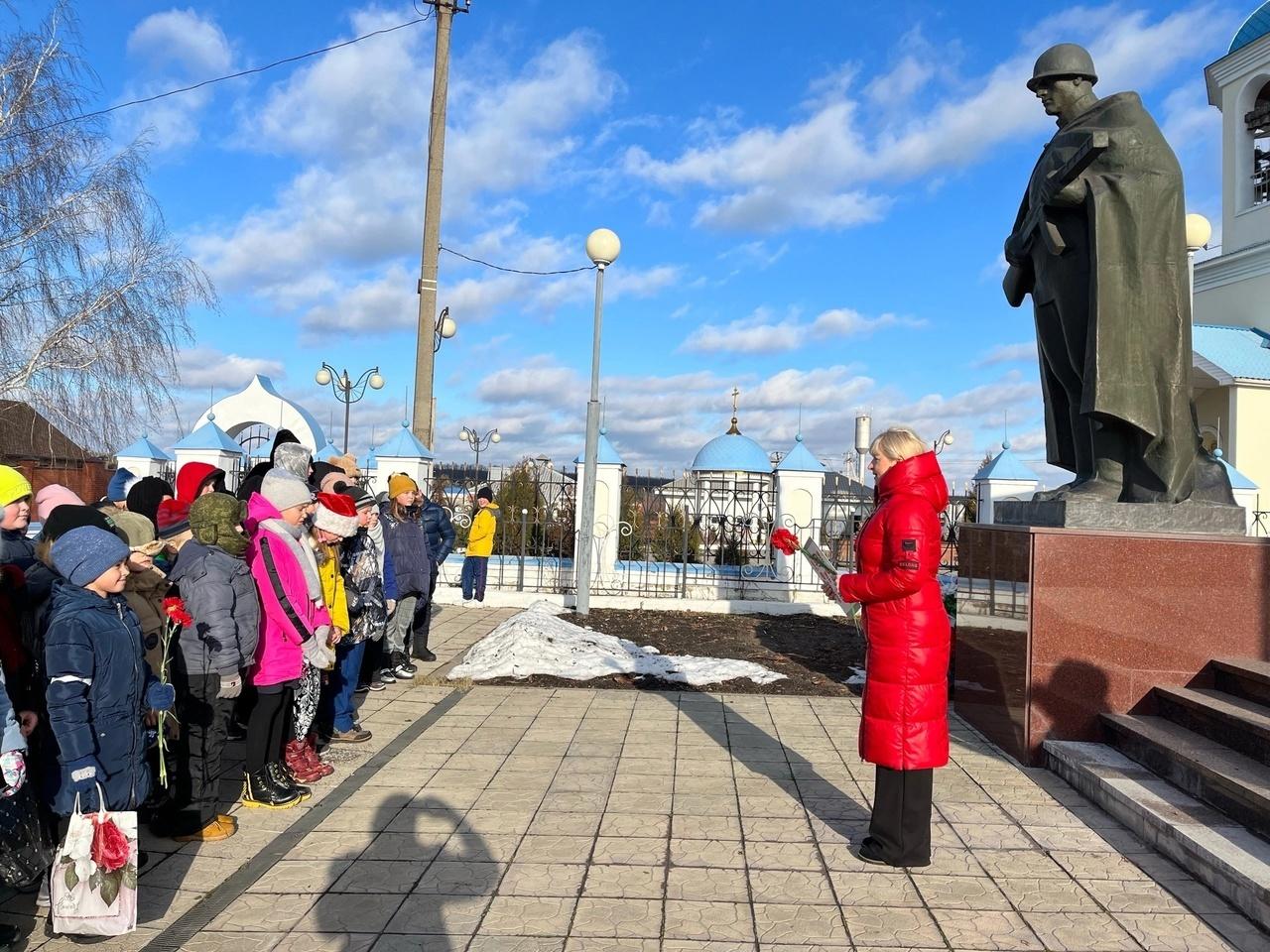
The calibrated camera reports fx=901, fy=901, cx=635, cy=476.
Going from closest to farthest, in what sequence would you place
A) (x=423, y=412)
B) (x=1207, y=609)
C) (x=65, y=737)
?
(x=65, y=737) < (x=1207, y=609) < (x=423, y=412)

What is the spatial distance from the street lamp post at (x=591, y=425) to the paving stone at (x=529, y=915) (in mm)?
7573

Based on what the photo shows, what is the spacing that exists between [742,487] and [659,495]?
4.84 ft

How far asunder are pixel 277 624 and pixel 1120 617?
4.32 m

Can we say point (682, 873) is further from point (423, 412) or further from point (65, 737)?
point (423, 412)

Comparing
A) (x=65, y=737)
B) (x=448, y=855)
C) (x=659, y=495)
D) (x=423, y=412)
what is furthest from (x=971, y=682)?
(x=423, y=412)

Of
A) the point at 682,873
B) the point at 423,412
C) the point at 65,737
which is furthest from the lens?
the point at 423,412

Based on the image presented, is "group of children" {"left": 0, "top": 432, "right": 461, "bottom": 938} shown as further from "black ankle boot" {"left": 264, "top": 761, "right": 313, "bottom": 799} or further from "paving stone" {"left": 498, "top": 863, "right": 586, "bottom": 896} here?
"paving stone" {"left": 498, "top": 863, "right": 586, "bottom": 896}

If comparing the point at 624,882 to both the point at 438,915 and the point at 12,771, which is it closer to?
the point at 438,915

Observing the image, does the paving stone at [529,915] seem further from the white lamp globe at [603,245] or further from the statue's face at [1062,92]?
the white lamp globe at [603,245]

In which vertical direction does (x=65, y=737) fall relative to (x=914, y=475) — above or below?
below

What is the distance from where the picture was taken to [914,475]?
141 inches

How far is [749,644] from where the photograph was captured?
9352 mm

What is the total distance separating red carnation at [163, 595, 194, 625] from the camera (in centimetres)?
346

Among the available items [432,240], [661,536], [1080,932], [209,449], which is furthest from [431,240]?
[1080,932]
